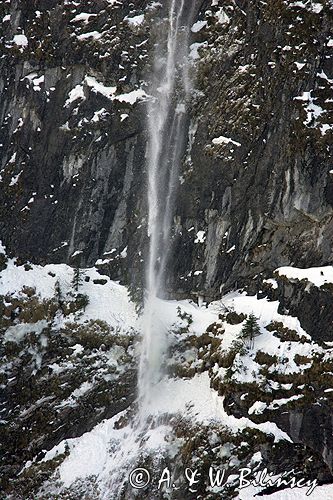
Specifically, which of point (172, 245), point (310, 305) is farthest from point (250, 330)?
point (172, 245)

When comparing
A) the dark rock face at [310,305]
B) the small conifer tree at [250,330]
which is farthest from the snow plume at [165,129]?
the dark rock face at [310,305]

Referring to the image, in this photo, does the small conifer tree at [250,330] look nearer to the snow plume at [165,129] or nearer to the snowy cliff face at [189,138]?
the snowy cliff face at [189,138]

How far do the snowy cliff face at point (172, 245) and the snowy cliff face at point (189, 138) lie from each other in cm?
9

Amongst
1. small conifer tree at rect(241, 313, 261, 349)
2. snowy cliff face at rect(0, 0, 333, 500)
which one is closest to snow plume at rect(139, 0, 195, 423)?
snowy cliff face at rect(0, 0, 333, 500)

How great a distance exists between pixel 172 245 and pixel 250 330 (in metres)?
8.15

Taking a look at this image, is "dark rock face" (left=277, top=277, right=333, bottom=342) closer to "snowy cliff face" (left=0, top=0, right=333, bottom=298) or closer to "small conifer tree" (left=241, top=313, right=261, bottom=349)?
"snowy cliff face" (left=0, top=0, right=333, bottom=298)

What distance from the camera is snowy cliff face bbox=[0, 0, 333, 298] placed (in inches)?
1453

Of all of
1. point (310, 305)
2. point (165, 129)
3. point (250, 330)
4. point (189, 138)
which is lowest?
point (250, 330)

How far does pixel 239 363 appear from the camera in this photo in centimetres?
3331

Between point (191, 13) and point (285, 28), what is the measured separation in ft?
22.1

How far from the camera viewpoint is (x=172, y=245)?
131ft

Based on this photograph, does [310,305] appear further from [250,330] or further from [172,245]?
[172,245]

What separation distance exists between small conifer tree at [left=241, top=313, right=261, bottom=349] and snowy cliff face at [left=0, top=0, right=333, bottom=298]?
13.5 feet

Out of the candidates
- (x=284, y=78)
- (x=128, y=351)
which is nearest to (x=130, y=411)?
(x=128, y=351)
